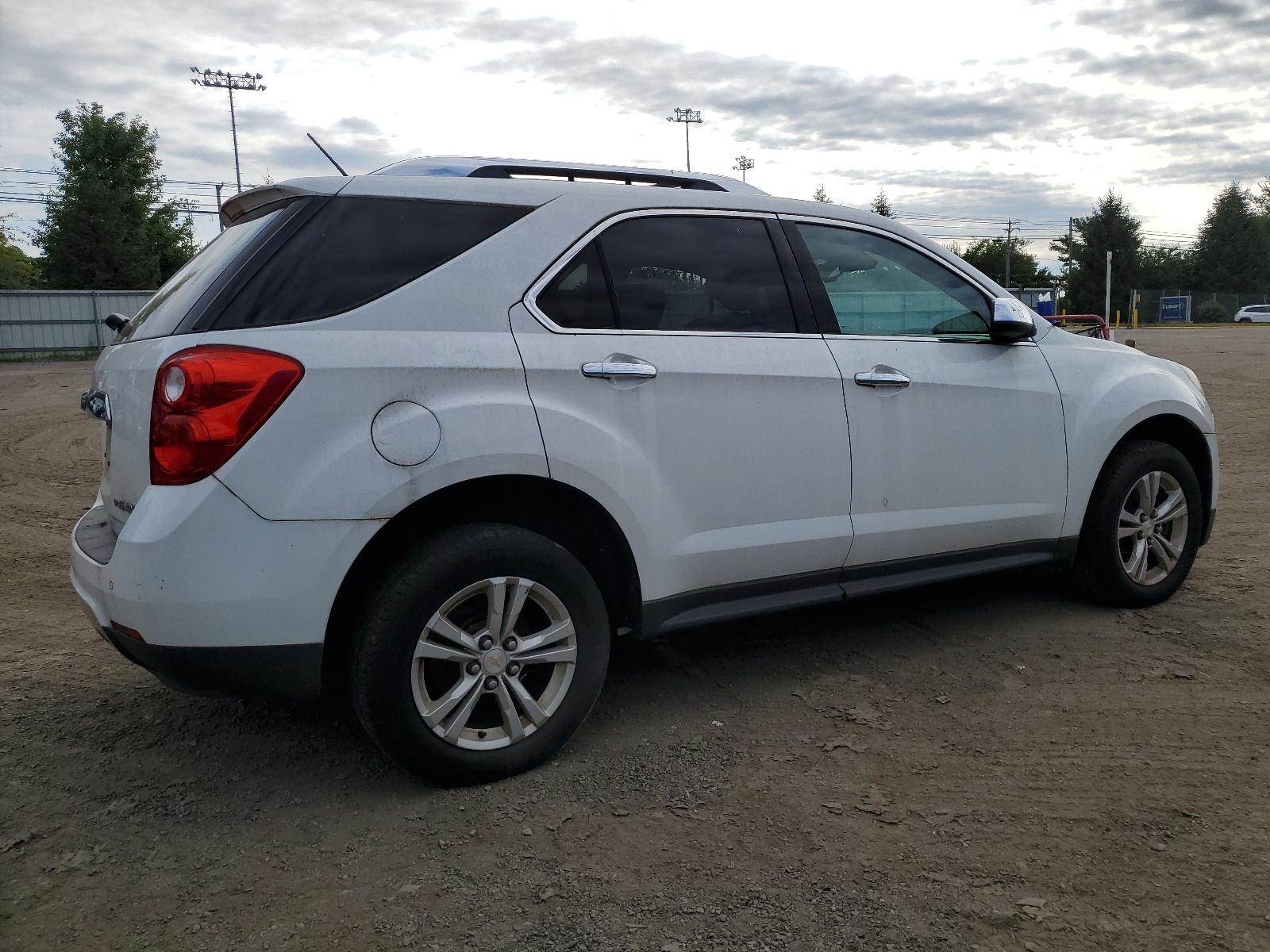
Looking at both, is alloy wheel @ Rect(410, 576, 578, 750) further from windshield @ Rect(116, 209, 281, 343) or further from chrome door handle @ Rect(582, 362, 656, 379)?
windshield @ Rect(116, 209, 281, 343)

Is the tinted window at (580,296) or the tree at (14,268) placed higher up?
the tree at (14,268)

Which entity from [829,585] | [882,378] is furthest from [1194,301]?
[829,585]

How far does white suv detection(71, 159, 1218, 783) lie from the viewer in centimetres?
264

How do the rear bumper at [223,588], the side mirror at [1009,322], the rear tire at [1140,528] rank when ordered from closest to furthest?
1. the rear bumper at [223,588]
2. the side mirror at [1009,322]
3. the rear tire at [1140,528]

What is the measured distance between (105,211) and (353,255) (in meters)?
45.6

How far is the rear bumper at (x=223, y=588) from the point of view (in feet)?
8.43

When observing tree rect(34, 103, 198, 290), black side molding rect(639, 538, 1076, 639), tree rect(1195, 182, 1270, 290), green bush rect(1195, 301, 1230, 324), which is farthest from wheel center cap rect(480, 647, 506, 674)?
tree rect(1195, 182, 1270, 290)

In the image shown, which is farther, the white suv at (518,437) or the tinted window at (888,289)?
the tinted window at (888,289)

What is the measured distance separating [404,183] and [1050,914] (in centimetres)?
258

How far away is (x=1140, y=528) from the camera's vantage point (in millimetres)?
4512

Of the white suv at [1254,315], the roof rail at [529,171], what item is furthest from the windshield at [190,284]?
the white suv at [1254,315]

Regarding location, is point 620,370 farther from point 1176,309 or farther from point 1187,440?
point 1176,309

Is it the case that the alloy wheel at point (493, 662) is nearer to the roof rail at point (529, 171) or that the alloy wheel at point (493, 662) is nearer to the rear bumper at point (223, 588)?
the rear bumper at point (223, 588)

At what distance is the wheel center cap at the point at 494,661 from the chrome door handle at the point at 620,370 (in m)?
0.85
